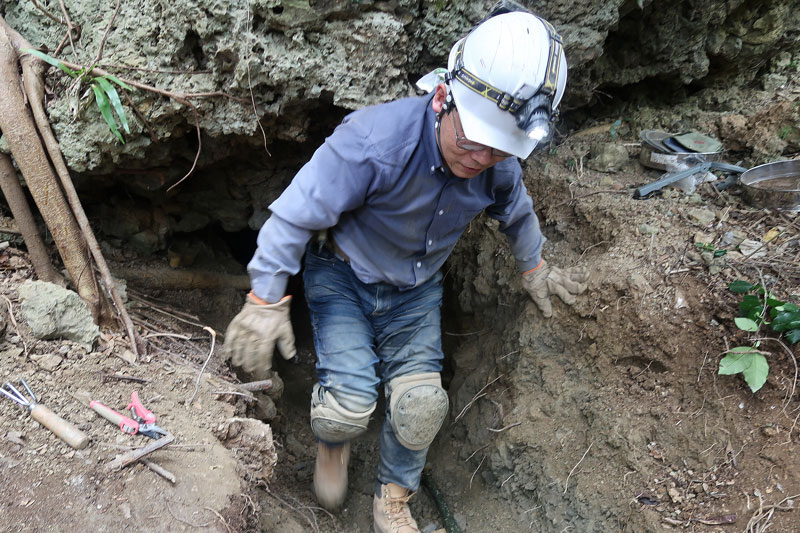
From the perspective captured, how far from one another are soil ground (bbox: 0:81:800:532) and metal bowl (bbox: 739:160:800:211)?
54 millimetres

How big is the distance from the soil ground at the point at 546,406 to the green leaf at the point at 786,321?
88 mm

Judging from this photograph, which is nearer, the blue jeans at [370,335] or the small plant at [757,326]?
the small plant at [757,326]

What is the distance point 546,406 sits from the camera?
2.60 metres

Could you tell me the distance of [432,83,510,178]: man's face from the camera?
5.93 feet

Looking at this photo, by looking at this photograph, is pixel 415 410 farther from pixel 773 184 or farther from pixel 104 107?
pixel 773 184

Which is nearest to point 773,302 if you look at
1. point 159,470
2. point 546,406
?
point 546,406

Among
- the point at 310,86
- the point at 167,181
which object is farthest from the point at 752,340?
the point at 167,181

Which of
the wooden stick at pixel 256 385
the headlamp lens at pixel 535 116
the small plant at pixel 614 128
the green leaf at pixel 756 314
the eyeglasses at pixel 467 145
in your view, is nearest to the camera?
the headlamp lens at pixel 535 116

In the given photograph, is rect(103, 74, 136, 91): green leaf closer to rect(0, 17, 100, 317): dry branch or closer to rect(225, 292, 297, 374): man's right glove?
rect(0, 17, 100, 317): dry branch

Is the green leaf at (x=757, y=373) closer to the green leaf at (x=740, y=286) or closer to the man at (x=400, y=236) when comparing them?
the green leaf at (x=740, y=286)

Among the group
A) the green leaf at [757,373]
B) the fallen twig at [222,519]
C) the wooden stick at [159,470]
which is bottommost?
the green leaf at [757,373]

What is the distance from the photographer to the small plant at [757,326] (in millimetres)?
1976

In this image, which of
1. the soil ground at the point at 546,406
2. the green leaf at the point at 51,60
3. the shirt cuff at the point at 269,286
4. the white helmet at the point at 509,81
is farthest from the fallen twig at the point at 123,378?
the white helmet at the point at 509,81

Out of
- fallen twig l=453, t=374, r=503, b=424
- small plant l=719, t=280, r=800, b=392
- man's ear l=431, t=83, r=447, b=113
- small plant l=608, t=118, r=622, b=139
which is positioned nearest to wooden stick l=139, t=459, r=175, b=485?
man's ear l=431, t=83, r=447, b=113
